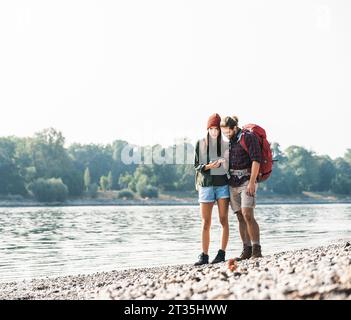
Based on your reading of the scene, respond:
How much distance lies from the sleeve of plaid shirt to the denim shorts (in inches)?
26.5

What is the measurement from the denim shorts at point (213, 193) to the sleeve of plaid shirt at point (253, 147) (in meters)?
0.67

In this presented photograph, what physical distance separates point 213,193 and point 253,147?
93 cm

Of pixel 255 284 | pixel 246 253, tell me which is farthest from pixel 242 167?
pixel 255 284

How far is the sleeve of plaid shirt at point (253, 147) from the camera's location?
1023 cm

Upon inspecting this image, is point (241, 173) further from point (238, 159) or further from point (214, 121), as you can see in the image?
point (214, 121)

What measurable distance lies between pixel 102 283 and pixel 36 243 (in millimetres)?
17469

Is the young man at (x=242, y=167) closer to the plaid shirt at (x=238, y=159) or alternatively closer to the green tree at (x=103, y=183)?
the plaid shirt at (x=238, y=159)

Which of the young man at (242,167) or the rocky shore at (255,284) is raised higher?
the young man at (242,167)

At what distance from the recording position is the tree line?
111 m

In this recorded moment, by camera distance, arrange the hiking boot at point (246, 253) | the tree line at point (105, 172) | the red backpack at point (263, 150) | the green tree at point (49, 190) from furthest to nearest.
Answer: the tree line at point (105, 172)
the green tree at point (49, 190)
the hiking boot at point (246, 253)
the red backpack at point (263, 150)

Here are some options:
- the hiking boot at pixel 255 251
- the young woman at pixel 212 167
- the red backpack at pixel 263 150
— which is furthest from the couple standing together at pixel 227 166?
the hiking boot at pixel 255 251

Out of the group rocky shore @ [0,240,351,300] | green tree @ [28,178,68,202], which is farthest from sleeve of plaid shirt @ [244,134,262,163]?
green tree @ [28,178,68,202]

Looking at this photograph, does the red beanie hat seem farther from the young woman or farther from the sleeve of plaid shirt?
the sleeve of plaid shirt

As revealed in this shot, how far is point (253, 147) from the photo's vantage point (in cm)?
1026
